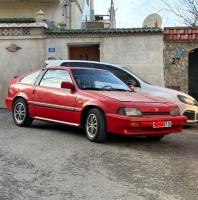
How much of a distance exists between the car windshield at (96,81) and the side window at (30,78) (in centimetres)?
130

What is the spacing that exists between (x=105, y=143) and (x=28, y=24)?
386 inches

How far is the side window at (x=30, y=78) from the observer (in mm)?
12184

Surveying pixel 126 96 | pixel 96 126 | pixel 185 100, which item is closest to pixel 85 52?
pixel 185 100

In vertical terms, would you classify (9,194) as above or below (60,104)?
below

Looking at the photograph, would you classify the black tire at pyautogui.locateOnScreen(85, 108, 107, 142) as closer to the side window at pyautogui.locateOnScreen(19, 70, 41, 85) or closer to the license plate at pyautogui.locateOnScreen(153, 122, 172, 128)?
the license plate at pyautogui.locateOnScreen(153, 122, 172, 128)

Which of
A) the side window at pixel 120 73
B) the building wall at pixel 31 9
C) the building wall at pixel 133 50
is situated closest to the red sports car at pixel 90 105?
the side window at pixel 120 73

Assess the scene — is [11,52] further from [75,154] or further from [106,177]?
[106,177]

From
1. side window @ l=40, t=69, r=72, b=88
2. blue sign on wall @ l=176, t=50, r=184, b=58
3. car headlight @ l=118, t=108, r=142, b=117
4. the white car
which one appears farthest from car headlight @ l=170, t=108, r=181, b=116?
blue sign on wall @ l=176, t=50, r=184, b=58

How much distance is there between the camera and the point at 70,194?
246 inches

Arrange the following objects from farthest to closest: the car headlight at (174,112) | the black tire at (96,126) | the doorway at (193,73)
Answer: the doorway at (193,73) → the car headlight at (174,112) → the black tire at (96,126)

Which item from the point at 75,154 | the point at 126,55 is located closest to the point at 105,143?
the point at 75,154

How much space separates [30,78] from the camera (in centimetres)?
1237

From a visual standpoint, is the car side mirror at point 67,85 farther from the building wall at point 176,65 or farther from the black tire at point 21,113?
the building wall at point 176,65

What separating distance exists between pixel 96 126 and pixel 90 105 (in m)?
0.49
